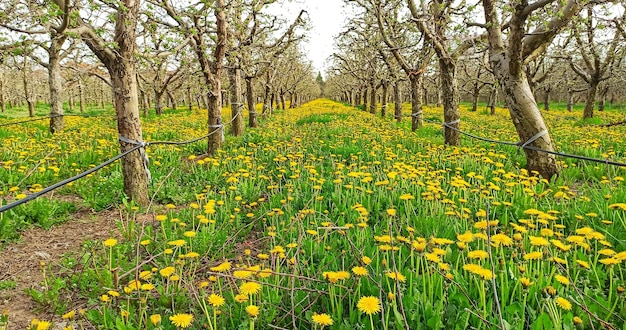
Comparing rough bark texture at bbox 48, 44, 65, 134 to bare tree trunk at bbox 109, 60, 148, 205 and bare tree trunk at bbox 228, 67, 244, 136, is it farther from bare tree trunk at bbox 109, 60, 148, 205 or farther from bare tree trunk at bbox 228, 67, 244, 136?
bare tree trunk at bbox 109, 60, 148, 205

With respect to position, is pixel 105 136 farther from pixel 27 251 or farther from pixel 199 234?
pixel 199 234

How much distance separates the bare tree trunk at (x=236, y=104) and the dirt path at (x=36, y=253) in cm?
696

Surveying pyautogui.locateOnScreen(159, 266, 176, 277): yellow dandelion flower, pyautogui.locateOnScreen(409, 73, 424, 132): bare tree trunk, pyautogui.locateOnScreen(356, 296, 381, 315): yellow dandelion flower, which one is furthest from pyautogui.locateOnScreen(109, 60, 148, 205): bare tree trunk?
pyautogui.locateOnScreen(409, 73, 424, 132): bare tree trunk

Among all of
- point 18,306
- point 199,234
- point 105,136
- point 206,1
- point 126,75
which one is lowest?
point 18,306

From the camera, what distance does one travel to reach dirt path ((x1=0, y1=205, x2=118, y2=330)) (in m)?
2.81

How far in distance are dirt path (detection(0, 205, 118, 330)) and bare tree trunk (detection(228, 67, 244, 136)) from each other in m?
6.96

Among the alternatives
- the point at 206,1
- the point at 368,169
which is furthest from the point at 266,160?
the point at 206,1

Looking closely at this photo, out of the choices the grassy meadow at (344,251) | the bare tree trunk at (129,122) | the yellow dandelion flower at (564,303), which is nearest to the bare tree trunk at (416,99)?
the grassy meadow at (344,251)

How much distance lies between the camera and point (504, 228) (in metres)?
3.83

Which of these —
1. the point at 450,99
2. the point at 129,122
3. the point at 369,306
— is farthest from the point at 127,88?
the point at 450,99

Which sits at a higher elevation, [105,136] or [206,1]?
[206,1]

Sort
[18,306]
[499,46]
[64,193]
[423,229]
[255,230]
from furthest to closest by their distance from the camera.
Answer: [499,46], [64,193], [255,230], [423,229], [18,306]

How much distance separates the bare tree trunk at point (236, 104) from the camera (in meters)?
11.8

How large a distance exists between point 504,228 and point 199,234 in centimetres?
322
